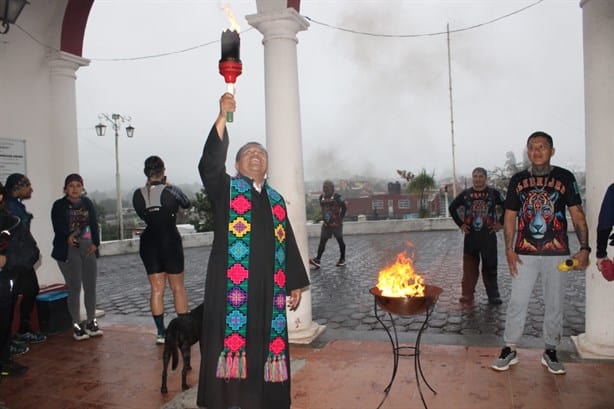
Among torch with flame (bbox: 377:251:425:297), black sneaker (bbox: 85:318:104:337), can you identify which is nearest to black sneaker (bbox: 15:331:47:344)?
black sneaker (bbox: 85:318:104:337)

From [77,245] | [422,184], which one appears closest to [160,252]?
[77,245]

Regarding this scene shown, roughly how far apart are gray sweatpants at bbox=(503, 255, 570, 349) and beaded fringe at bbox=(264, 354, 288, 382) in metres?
2.31

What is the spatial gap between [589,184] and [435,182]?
59.7ft

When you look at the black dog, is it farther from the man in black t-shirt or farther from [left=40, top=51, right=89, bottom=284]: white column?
[left=40, top=51, right=89, bottom=284]: white column

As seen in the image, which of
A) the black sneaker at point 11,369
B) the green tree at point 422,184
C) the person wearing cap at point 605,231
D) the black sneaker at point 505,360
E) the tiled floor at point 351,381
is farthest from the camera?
the green tree at point 422,184

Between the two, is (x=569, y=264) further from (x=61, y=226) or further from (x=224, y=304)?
(x=61, y=226)

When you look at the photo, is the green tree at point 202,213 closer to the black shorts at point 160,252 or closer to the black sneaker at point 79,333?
the black sneaker at point 79,333

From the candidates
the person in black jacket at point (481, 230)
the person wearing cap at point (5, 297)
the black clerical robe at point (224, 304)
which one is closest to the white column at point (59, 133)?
the person wearing cap at point (5, 297)

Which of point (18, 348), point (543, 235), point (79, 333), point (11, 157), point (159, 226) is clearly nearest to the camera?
point (543, 235)

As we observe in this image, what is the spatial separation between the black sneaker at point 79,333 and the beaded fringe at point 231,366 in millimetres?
3547

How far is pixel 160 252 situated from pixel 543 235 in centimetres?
378

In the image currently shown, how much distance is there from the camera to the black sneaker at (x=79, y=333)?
19.0ft

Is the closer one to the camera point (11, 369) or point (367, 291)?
point (11, 369)

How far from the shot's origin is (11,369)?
15.3 feet
